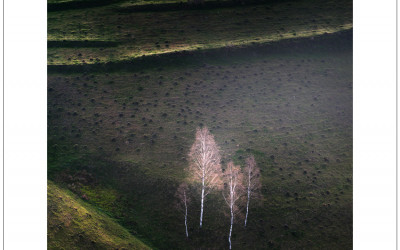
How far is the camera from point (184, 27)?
70438mm

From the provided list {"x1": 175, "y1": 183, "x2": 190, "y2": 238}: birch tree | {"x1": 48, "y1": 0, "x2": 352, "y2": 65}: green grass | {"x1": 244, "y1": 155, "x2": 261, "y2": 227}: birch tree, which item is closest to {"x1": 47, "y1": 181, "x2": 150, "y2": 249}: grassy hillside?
{"x1": 175, "y1": 183, "x2": 190, "y2": 238}: birch tree

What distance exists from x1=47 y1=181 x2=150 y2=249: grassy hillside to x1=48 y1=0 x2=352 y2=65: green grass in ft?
97.4

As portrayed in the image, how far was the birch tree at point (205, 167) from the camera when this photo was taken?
4184cm

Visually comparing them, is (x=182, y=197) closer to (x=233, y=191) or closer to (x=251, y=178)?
(x=233, y=191)

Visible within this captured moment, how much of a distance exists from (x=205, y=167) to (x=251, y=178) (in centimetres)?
631

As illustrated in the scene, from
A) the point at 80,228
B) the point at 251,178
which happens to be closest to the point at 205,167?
the point at 251,178

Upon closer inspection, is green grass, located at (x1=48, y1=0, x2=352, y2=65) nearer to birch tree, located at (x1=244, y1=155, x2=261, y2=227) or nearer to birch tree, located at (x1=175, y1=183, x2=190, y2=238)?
birch tree, located at (x1=244, y1=155, x2=261, y2=227)

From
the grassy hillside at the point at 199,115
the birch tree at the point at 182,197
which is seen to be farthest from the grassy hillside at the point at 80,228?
the birch tree at the point at 182,197

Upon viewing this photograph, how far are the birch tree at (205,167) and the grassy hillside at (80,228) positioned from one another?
31.3 feet

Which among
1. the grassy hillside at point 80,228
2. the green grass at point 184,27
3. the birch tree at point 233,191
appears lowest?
the grassy hillside at point 80,228

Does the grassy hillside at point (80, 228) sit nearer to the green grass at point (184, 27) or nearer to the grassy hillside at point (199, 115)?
the grassy hillside at point (199, 115)
